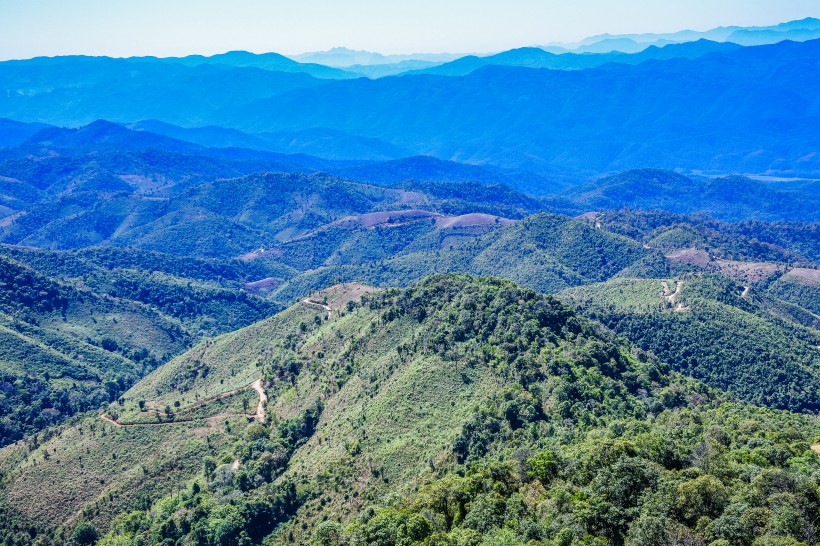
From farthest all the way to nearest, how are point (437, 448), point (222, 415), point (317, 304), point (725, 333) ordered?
point (317, 304) < point (725, 333) < point (222, 415) < point (437, 448)

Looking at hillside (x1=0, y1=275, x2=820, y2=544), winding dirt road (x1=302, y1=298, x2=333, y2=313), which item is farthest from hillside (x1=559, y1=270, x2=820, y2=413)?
winding dirt road (x1=302, y1=298, x2=333, y2=313)

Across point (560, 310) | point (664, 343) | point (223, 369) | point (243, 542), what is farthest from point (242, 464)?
point (664, 343)

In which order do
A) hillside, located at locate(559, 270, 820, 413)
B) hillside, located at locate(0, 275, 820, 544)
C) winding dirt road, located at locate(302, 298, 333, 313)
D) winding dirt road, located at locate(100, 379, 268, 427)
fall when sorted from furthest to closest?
→ winding dirt road, located at locate(302, 298, 333, 313), hillside, located at locate(559, 270, 820, 413), winding dirt road, located at locate(100, 379, 268, 427), hillside, located at locate(0, 275, 820, 544)

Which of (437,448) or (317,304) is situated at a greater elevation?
(437,448)

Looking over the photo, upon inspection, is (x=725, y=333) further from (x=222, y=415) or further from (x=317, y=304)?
(x=222, y=415)

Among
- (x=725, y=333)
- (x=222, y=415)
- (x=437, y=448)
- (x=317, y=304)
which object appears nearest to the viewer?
(x=437, y=448)

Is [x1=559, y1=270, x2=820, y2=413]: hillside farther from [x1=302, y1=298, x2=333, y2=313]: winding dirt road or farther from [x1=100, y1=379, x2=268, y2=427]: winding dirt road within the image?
[x1=100, y1=379, x2=268, y2=427]: winding dirt road

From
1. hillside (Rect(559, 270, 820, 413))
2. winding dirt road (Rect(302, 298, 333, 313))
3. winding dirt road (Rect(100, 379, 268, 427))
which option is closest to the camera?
winding dirt road (Rect(100, 379, 268, 427))

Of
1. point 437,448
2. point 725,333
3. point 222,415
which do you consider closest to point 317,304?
point 222,415

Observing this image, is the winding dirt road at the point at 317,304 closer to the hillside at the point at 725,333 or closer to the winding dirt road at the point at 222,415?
the winding dirt road at the point at 222,415
